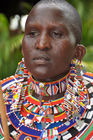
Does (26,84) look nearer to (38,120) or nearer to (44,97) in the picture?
(44,97)

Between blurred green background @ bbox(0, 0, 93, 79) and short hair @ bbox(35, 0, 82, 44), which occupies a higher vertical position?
short hair @ bbox(35, 0, 82, 44)

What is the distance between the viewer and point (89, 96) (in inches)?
58.3

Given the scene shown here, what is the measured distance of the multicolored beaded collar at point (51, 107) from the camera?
132cm

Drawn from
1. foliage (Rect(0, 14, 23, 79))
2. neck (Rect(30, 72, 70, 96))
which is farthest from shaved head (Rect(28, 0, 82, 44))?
foliage (Rect(0, 14, 23, 79))

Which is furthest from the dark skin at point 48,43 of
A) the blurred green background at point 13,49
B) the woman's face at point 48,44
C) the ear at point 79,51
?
the blurred green background at point 13,49

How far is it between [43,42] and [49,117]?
46 centimetres

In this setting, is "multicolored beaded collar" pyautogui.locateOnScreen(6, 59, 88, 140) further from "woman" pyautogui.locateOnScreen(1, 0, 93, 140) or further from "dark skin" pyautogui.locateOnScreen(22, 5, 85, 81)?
"dark skin" pyautogui.locateOnScreen(22, 5, 85, 81)

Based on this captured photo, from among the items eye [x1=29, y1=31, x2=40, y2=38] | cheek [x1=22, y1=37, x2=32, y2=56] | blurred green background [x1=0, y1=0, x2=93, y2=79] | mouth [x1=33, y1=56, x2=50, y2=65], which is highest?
eye [x1=29, y1=31, x2=40, y2=38]

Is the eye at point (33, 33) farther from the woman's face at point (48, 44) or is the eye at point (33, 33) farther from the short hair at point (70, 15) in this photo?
the short hair at point (70, 15)

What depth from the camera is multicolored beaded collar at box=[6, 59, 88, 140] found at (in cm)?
132

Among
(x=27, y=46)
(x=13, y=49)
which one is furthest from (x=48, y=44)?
(x=13, y=49)

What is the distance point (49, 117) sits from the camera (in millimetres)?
1327

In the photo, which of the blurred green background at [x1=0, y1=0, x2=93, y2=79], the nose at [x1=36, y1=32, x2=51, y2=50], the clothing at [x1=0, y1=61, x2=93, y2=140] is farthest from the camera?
the blurred green background at [x1=0, y1=0, x2=93, y2=79]

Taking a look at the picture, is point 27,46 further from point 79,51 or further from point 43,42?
point 79,51
